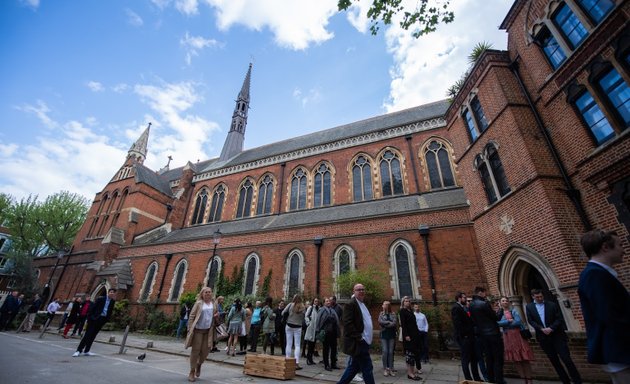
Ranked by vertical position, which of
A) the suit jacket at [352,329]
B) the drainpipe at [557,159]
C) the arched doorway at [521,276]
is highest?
the drainpipe at [557,159]

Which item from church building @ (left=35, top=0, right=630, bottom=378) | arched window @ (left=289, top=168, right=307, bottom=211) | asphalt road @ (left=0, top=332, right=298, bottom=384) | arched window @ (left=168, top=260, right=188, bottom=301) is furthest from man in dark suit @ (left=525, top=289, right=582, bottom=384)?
arched window @ (left=168, top=260, right=188, bottom=301)

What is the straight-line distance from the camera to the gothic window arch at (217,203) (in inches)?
830

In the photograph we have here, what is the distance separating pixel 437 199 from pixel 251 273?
1038 centimetres

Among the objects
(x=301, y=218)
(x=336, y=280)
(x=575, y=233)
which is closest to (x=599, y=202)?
(x=575, y=233)

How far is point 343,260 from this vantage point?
493 inches

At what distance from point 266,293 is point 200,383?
8703 mm

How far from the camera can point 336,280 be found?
37.8 ft

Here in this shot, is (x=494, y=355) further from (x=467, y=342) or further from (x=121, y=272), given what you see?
(x=121, y=272)

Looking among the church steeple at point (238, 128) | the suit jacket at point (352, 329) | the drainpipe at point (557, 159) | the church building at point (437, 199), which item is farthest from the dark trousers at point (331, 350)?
the church steeple at point (238, 128)

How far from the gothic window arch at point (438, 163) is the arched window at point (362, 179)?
3.45 m

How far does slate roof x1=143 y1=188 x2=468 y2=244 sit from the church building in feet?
0.45

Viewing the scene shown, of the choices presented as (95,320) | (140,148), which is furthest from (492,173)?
(140,148)

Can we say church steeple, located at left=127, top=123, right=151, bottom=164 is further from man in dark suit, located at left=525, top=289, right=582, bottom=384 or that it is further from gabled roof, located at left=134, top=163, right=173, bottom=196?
man in dark suit, located at left=525, top=289, right=582, bottom=384

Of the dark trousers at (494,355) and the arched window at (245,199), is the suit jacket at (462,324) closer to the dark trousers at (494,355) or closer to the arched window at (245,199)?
the dark trousers at (494,355)
